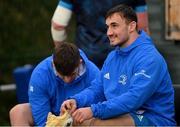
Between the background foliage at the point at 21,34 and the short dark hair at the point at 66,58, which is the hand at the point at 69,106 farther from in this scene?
the background foliage at the point at 21,34

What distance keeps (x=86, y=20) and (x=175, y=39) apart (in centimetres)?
118

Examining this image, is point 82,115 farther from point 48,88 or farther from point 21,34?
point 21,34

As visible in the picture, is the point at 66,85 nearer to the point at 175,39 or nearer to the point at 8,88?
the point at 175,39

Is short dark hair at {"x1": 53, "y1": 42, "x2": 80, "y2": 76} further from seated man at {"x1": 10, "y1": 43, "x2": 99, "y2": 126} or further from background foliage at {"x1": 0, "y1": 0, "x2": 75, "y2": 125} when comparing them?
background foliage at {"x1": 0, "y1": 0, "x2": 75, "y2": 125}

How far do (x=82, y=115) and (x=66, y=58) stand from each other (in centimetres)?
53

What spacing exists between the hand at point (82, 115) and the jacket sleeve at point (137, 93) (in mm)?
34

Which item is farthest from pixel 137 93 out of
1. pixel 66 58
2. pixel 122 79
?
pixel 66 58

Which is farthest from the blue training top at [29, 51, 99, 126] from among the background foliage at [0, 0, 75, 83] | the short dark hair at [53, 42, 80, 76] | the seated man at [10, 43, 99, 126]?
the background foliage at [0, 0, 75, 83]

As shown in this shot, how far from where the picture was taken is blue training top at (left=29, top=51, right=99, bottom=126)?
238 inches

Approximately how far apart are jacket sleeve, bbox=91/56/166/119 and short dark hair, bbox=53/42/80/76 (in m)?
0.45

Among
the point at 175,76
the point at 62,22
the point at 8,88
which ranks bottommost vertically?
the point at 8,88

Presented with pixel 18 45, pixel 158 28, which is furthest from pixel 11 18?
pixel 158 28

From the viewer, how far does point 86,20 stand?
688 centimetres

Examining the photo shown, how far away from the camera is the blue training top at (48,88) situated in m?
6.04
